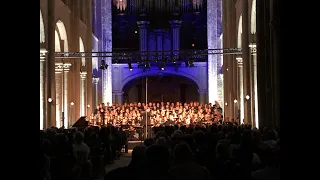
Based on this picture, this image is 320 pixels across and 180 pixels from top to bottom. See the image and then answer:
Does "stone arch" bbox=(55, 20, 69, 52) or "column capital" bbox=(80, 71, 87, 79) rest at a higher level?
"stone arch" bbox=(55, 20, 69, 52)

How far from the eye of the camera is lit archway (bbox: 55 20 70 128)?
31.5m

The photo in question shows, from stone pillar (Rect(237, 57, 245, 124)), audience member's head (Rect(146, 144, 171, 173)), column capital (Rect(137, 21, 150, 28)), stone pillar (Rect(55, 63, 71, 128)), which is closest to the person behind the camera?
audience member's head (Rect(146, 144, 171, 173))

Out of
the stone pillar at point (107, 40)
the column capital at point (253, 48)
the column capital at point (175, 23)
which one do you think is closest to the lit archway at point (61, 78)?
the column capital at point (253, 48)

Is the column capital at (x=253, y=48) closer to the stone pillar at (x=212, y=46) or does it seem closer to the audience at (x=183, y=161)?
the audience at (x=183, y=161)

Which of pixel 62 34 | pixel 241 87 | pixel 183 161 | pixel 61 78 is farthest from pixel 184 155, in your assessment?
pixel 61 78

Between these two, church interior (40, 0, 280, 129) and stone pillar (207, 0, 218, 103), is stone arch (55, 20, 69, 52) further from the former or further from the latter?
stone pillar (207, 0, 218, 103)

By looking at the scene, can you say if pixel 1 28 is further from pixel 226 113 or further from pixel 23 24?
pixel 226 113

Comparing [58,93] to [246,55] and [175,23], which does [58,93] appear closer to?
[246,55]

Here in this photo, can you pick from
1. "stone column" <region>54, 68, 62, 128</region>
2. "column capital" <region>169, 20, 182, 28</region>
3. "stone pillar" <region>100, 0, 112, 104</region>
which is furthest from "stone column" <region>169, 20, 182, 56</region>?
"stone column" <region>54, 68, 62, 128</region>

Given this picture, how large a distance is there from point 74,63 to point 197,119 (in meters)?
7.87

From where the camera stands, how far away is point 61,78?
32.7 meters

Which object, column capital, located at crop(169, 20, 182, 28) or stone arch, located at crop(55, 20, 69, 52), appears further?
column capital, located at crop(169, 20, 182, 28)

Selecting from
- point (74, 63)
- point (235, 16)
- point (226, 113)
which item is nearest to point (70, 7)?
point (74, 63)

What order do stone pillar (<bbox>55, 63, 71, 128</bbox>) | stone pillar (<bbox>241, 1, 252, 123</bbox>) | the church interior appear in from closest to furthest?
the church interior
stone pillar (<bbox>241, 1, 252, 123</bbox>)
stone pillar (<bbox>55, 63, 71, 128</bbox>)
